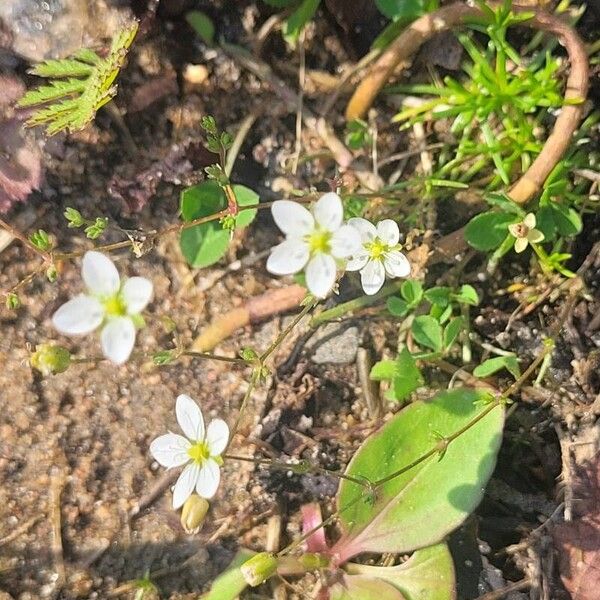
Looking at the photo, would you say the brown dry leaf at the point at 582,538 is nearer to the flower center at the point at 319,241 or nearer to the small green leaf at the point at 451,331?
the small green leaf at the point at 451,331

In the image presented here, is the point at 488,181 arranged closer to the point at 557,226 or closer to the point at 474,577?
the point at 557,226

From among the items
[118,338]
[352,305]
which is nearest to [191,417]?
[118,338]

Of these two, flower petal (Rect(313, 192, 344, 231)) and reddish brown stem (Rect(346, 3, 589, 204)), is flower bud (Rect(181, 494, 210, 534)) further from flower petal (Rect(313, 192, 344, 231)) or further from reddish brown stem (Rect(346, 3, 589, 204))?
reddish brown stem (Rect(346, 3, 589, 204))

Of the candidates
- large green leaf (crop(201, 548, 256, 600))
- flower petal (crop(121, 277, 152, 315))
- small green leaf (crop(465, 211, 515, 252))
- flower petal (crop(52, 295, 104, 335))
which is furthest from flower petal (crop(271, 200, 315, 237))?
large green leaf (crop(201, 548, 256, 600))

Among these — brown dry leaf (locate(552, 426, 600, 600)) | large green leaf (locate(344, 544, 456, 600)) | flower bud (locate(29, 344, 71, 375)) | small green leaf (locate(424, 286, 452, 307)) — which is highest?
flower bud (locate(29, 344, 71, 375))

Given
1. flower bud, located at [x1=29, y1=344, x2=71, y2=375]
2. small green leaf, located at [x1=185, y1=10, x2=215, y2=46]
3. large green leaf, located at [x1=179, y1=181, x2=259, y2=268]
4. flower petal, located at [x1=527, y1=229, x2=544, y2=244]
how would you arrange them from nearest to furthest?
flower bud, located at [x1=29, y1=344, x2=71, y2=375] → flower petal, located at [x1=527, y1=229, x2=544, y2=244] → large green leaf, located at [x1=179, y1=181, x2=259, y2=268] → small green leaf, located at [x1=185, y1=10, x2=215, y2=46]

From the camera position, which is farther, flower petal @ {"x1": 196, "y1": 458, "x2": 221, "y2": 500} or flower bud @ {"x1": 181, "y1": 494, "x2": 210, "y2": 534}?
flower bud @ {"x1": 181, "y1": 494, "x2": 210, "y2": 534}

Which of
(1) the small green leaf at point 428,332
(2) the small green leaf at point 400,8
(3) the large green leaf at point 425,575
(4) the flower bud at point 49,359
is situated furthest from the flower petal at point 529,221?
(4) the flower bud at point 49,359

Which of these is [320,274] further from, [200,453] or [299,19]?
[299,19]
